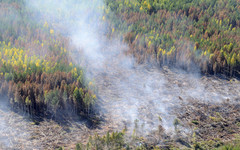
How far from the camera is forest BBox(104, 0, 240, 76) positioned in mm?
9070

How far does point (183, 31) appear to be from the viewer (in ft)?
35.5

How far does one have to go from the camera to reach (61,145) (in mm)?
5496

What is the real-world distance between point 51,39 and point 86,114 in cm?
393

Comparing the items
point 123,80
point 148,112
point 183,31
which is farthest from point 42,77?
point 183,31

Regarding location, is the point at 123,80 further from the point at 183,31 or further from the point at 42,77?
the point at 183,31

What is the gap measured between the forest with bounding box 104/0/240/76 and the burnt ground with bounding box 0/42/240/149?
1.65 ft

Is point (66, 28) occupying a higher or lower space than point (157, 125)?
higher

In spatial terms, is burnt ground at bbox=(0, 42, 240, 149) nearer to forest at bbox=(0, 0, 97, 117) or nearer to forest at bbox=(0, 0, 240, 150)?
forest at bbox=(0, 0, 240, 150)

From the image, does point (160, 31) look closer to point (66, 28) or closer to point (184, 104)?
point (66, 28)

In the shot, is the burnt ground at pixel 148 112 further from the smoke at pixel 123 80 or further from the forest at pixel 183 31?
the forest at pixel 183 31

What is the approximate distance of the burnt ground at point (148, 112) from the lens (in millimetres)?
5770

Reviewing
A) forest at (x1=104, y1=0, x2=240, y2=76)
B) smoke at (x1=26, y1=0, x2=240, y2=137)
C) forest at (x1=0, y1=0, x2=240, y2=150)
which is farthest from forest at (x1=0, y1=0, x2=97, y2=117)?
forest at (x1=104, y1=0, x2=240, y2=76)

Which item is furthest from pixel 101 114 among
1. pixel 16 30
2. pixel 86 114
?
pixel 16 30

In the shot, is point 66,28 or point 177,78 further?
point 66,28
